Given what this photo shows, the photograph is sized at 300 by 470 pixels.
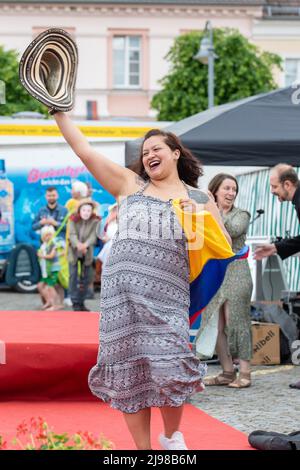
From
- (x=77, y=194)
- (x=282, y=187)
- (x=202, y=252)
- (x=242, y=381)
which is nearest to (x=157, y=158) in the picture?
(x=202, y=252)

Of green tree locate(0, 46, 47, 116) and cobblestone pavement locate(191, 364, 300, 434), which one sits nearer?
cobblestone pavement locate(191, 364, 300, 434)

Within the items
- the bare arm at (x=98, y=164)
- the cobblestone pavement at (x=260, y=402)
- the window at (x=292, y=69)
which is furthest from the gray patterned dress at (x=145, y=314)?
the window at (x=292, y=69)

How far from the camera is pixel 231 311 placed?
9117mm

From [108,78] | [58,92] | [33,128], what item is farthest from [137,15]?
[58,92]

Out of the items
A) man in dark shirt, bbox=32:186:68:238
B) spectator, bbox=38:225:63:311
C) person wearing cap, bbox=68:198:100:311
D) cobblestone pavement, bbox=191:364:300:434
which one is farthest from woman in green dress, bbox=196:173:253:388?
man in dark shirt, bbox=32:186:68:238

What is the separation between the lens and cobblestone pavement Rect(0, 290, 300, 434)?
7.33 meters

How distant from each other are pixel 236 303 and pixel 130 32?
33692 millimetres

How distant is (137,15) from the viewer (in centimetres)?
4197

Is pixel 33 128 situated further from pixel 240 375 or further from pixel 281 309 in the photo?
pixel 240 375

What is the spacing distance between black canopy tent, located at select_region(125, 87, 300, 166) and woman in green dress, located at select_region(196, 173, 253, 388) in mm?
983

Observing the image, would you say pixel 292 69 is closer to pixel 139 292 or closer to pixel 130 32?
pixel 130 32

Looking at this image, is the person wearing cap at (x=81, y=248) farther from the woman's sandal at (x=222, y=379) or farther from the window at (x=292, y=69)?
the window at (x=292, y=69)

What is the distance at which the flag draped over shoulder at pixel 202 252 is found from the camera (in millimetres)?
5727

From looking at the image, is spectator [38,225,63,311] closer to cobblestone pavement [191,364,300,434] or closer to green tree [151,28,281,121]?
cobblestone pavement [191,364,300,434]
